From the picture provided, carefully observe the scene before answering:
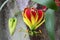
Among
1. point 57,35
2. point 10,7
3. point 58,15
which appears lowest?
point 57,35

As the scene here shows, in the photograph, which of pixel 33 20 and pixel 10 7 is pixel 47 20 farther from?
pixel 10 7

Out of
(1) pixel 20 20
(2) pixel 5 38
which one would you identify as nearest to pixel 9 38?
(2) pixel 5 38

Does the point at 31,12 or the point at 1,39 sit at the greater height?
the point at 31,12

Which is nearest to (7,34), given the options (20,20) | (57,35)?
(20,20)

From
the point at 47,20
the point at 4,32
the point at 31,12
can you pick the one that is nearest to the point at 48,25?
the point at 47,20

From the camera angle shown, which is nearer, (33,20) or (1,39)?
(33,20)

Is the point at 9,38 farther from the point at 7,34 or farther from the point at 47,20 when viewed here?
the point at 47,20

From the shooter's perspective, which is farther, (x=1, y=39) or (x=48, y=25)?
(x=1, y=39)

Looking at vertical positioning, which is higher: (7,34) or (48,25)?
(48,25)
